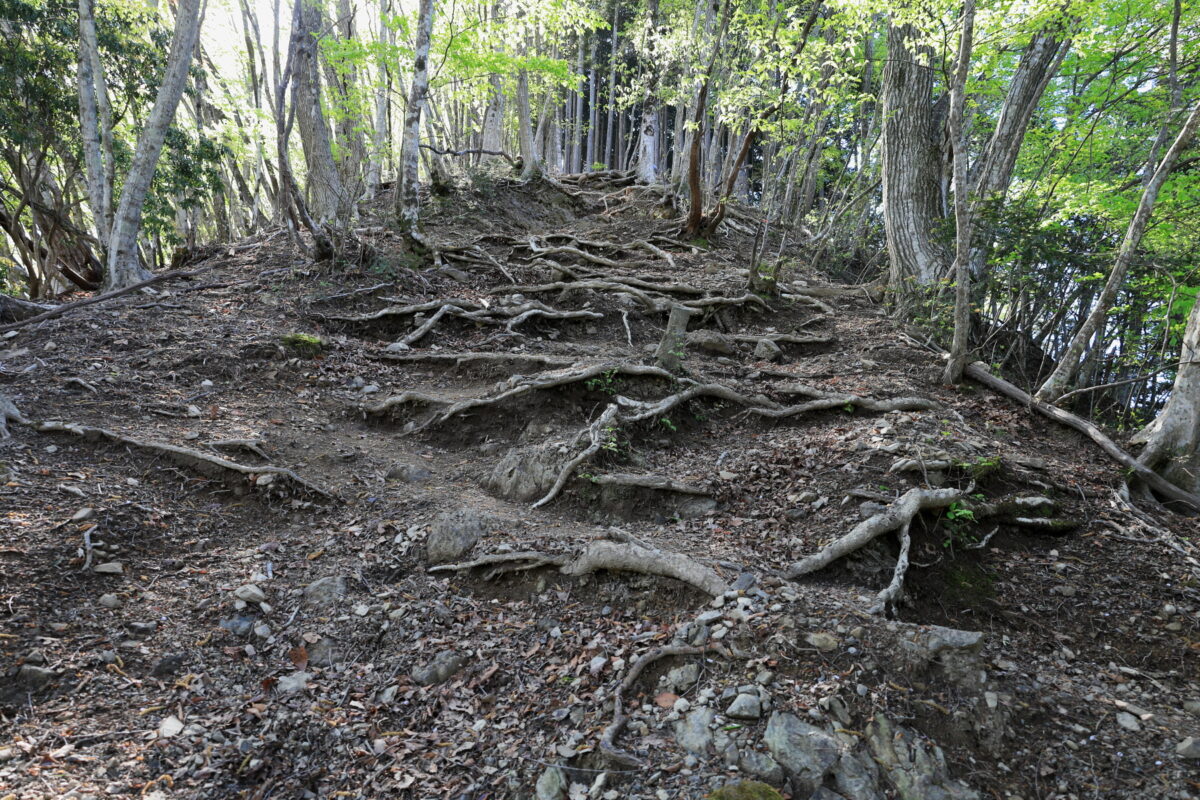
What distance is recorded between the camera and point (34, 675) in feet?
9.59

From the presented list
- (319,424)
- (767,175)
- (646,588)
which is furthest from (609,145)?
(646,588)

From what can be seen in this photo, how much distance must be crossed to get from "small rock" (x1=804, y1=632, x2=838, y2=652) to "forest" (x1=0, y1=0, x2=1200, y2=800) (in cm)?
1

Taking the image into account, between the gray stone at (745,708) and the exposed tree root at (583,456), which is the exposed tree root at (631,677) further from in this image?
the exposed tree root at (583,456)

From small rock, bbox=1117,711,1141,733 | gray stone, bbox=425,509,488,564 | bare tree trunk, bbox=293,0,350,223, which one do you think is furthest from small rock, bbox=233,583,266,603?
bare tree trunk, bbox=293,0,350,223

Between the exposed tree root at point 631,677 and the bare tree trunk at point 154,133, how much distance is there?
848 cm

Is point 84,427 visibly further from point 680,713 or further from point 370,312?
point 680,713

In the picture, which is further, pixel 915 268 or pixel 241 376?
pixel 915 268

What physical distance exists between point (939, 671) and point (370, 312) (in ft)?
24.8

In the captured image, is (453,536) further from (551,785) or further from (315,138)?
(315,138)

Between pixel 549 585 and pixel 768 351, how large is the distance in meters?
4.97

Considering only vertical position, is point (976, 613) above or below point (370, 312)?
below

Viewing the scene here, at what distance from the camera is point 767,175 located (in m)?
19.0

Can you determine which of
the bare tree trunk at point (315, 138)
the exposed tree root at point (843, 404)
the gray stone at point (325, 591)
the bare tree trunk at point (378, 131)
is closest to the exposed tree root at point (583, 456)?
the gray stone at point (325, 591)

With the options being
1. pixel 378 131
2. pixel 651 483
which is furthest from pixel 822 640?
pixel 378 131
